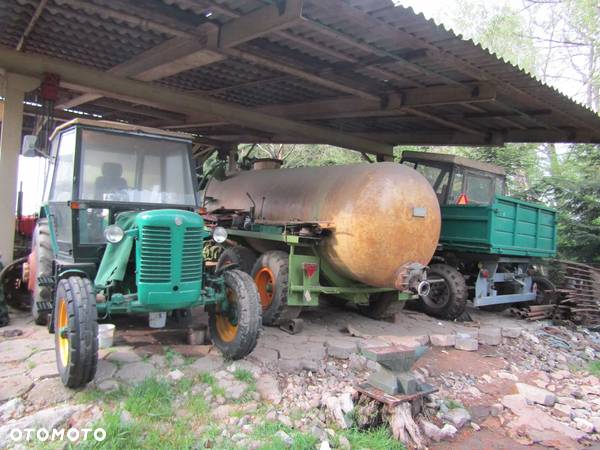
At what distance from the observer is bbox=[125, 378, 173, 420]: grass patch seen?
143 inches

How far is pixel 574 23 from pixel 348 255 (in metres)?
17.9

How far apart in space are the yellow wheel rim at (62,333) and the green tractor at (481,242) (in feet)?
16.6

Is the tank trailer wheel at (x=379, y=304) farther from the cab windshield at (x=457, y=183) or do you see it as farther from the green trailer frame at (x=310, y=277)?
the cab windshield at (x=457, y=183)

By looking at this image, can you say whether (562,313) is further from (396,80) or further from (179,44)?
(179,44)

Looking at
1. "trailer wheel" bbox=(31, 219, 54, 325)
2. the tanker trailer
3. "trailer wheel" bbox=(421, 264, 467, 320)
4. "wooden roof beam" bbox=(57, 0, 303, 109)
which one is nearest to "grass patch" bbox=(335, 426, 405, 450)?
the tanker trailer

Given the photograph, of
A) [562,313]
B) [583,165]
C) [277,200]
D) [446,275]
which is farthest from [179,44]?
[583,165]

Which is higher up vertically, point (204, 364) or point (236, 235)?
point (236, 235)

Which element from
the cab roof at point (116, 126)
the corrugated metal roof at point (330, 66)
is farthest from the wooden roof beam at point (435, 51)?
the cab roof at point (116, 126)

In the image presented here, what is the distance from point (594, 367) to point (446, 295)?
88.6 inches

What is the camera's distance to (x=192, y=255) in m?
4.40

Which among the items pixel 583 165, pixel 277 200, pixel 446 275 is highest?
pixel 583 165

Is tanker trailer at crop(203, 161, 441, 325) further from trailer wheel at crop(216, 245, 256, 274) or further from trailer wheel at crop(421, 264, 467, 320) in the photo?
trailer wheel at crop(421, 264, 467, 320)

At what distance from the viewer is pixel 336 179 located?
20.8 ft

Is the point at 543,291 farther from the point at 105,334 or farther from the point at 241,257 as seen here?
the point at 105,334
